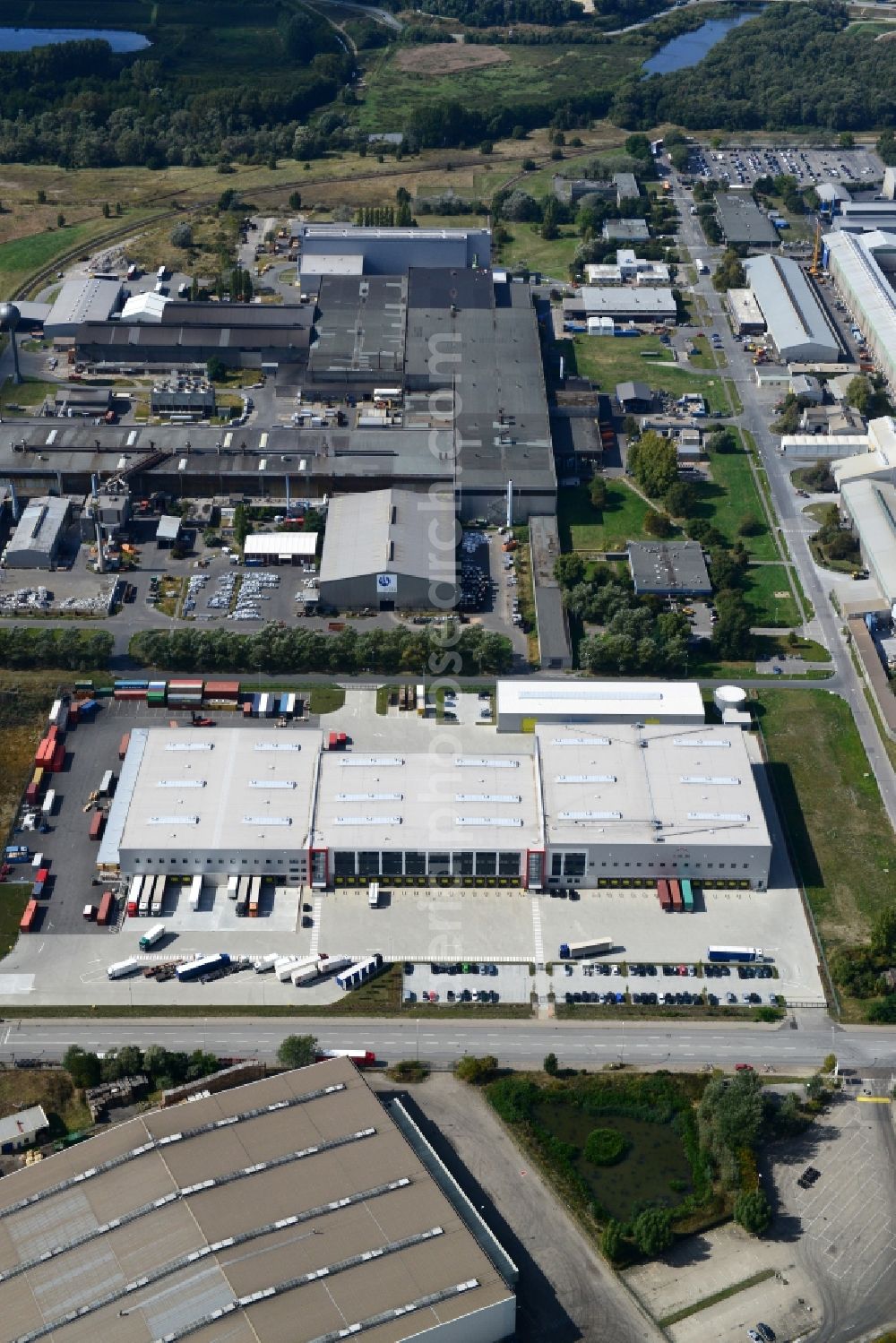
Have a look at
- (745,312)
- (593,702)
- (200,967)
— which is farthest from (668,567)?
(745,312)

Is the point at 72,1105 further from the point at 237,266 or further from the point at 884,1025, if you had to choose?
the point at 237,266

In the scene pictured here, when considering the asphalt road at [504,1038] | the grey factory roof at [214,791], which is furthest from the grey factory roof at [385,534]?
the asphalt road at [504,1038]

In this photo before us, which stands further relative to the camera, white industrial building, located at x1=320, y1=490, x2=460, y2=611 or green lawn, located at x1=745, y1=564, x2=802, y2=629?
green lawn, located at x1=745, y1=564, x2=802, y2=629

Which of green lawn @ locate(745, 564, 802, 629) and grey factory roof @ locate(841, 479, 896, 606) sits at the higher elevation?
grey factory roof @ locate(841, 479, 896, 606)

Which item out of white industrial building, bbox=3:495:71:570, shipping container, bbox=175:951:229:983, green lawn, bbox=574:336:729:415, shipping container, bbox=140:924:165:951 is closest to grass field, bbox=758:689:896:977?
shipping container, bbox=175:951:229:983

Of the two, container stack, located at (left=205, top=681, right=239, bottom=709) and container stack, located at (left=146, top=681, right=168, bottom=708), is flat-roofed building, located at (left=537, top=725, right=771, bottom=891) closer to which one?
container stack, located at (left=205, top=681, right=239, bottom=709)


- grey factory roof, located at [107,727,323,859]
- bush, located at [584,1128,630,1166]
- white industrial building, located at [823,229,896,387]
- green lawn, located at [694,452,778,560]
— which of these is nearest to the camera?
bush, located at [584,1128,630,1166]

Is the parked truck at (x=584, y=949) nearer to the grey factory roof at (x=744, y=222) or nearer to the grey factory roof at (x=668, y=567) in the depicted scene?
the grey factory roof at (x=668, y=567)
